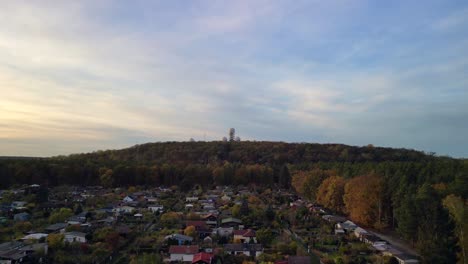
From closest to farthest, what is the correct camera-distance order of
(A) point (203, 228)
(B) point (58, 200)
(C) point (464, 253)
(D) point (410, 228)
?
(C) point (464, 253), (D) point (410, 228), (A) point (203, 228), (B) point (58, 200)

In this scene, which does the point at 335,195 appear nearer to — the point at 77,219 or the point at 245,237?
the point at 245,237

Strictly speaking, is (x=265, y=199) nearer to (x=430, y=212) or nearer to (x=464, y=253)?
(x=430, y=212)

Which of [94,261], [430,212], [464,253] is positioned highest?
[430,212]

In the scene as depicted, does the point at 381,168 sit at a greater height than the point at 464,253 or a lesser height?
greater

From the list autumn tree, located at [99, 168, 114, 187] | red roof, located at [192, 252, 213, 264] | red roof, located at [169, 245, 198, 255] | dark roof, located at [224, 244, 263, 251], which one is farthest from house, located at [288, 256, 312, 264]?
autumn tree, located at [99, 168, 114, 187]

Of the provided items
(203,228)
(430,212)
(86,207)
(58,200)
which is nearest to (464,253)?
(430,212)

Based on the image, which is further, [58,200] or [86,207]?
[58,200]

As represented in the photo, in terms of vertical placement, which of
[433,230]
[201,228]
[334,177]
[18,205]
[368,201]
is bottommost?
[201,228]

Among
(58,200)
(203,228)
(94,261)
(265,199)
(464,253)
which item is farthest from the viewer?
(265,199)

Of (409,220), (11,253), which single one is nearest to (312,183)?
(409,220)
